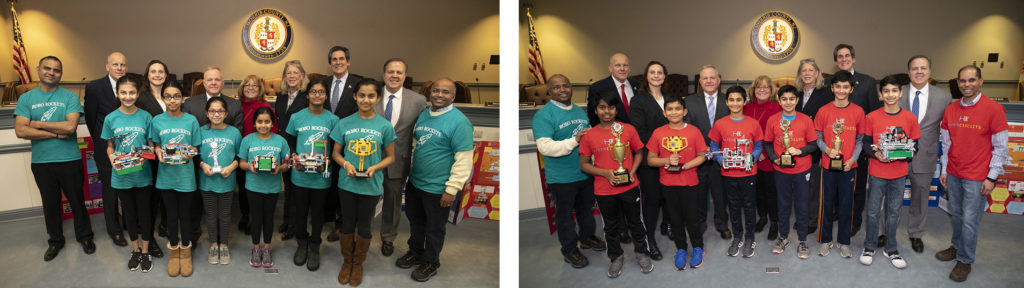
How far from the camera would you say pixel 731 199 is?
329cm

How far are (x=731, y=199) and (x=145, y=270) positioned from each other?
367cm

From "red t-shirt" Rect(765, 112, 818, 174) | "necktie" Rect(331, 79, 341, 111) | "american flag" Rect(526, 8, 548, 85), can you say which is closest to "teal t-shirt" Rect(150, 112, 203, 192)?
"necktie" Rect(331, 79, 341, 111)

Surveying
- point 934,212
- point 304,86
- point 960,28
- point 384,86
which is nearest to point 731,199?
point 934,212

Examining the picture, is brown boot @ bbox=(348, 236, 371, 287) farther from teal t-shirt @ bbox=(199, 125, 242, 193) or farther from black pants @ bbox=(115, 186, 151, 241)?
black pants @ bbox=(115, 186, 151, 241)

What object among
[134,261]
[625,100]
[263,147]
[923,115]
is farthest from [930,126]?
[134,261]

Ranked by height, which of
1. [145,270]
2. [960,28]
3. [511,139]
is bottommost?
[145,270]

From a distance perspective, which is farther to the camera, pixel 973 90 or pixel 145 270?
pixel 145 270

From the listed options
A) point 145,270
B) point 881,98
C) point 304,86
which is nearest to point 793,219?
point 881,98

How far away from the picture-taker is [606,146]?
10.6ft

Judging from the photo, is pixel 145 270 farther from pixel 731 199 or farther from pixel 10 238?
pixel 731 199

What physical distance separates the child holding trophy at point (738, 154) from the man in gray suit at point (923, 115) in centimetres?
90

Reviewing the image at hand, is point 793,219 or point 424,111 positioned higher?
point 424,111

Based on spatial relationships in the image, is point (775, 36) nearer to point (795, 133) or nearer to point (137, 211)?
point (795, 133)

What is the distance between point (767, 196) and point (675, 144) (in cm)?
69
